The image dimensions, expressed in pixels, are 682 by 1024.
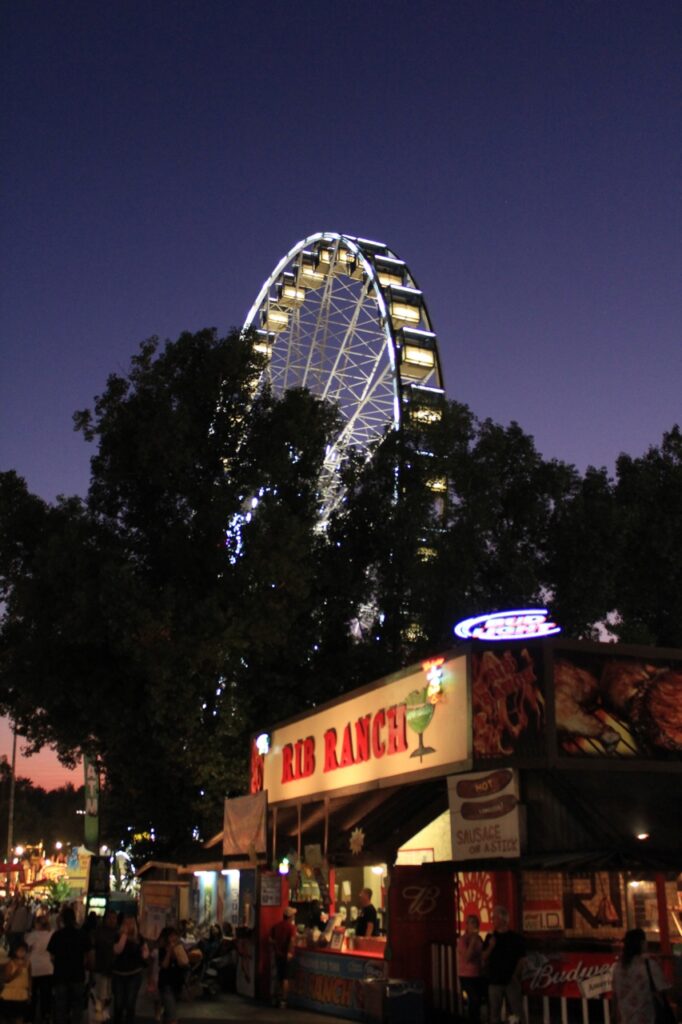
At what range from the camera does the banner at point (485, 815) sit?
46.6 feet

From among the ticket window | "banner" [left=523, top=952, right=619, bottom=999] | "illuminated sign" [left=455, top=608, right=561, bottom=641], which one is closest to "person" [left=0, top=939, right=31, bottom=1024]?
"banner" [left=523, top=952, right=619, bottom=999]

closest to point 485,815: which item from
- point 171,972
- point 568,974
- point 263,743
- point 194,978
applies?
point 568,974

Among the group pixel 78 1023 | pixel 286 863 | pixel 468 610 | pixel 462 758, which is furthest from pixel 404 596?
pixel 78 1023

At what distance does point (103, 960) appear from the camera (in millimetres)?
13633

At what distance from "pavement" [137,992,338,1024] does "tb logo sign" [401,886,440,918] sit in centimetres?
218

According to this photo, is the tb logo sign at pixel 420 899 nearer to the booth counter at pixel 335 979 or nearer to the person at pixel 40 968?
the booth counter at pixel 335 979

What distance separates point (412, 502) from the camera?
3353 centimetres

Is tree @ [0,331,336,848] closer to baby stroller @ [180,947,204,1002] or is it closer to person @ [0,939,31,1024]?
baby stroller @ [180,947,204,1002]

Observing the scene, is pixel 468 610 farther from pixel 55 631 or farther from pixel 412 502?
pixel 55 631

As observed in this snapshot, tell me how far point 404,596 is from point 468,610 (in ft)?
6.58

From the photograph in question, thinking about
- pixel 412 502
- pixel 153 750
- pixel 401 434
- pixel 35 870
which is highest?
pixel 401 434

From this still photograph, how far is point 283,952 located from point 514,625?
20.6 ft

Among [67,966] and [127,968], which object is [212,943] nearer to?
[127,968]

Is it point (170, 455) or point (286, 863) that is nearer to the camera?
point (286, 863)
